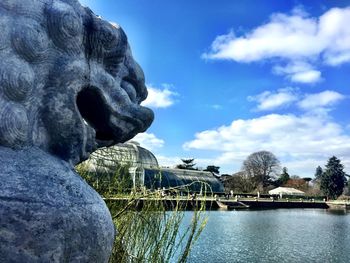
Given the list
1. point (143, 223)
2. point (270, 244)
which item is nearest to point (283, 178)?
point (270, 244)

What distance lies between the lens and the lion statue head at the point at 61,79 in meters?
1.71

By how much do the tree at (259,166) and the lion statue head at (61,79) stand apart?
73452mm

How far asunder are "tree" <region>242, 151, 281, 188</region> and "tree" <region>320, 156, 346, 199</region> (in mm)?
8228

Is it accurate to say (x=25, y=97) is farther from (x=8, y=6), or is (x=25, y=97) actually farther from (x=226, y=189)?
(x=226, y=189)

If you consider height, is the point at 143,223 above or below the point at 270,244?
above

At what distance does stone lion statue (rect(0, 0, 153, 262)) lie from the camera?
1.54m

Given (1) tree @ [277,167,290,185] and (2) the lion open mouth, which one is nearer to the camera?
(2) the lion open mouth

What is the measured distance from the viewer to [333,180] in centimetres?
7450

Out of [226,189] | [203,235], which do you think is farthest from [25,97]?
[226,189]

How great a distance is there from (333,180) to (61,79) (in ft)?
253

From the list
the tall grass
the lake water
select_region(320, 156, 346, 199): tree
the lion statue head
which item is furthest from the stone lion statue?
select_region(320, 156, 346, 199): tree

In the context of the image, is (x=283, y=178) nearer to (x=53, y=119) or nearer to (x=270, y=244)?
(x=270, y=244)

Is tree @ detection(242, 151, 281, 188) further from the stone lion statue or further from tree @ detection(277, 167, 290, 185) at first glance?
the stone lion statue

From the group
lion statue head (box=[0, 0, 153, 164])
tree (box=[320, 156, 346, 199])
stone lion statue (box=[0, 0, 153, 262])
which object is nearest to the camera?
stone lion statue (box=[0, 0, 153, 262])
